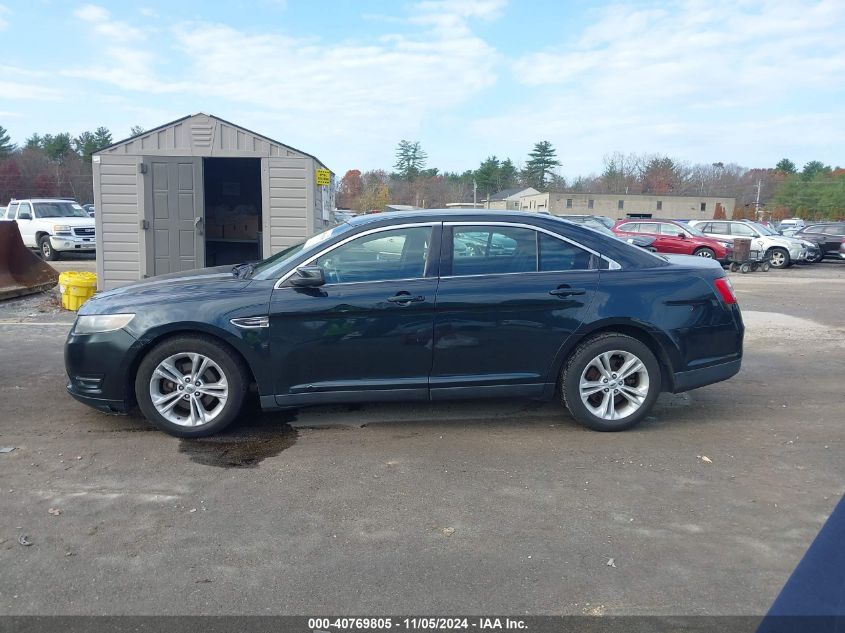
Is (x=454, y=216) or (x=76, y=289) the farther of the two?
(x=76, y=289)

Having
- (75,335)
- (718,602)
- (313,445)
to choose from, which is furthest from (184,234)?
(718,602)

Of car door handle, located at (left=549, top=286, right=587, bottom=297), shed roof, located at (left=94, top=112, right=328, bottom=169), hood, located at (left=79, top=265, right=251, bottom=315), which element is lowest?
hood, located at (left=79, top=265, right=251, bottom=315)

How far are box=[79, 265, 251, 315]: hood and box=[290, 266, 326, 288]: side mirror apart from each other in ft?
1.30

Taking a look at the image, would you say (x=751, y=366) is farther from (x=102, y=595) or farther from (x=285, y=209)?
(x=285, y=209)

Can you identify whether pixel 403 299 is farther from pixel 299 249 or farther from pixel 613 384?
pixel 613 384

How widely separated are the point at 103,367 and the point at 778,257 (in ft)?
74.5

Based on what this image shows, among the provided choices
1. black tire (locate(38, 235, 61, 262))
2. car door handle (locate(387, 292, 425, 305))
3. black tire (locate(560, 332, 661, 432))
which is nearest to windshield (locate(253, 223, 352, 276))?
car door handle (locate(387, 292, 425, 305))

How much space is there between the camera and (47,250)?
71.6 feet

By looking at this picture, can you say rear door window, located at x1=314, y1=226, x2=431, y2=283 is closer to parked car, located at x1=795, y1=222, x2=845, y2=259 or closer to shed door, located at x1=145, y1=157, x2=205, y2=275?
shed door, located at x1=145, y1=157, x2=205, y2=275

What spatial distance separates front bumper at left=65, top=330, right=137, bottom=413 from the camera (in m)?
4.92

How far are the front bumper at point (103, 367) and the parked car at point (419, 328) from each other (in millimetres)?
10

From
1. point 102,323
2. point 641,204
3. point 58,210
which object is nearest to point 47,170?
point 58,210

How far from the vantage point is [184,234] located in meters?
12.5

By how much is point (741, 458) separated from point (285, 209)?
375 inches
